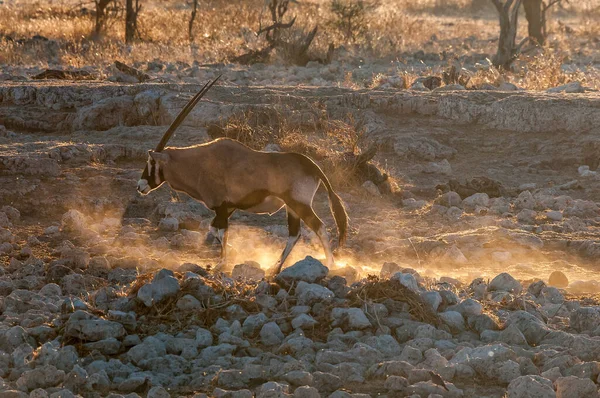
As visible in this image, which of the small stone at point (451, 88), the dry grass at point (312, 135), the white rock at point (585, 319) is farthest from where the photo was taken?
the small stone at point (451, 88)

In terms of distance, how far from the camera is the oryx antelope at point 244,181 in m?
6.83

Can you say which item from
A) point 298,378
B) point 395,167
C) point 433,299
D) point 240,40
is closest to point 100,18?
point 240,40

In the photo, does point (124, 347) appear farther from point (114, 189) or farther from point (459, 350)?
point (114, 189)

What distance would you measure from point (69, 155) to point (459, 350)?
6.18 metres

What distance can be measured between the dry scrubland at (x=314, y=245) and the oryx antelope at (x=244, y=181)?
408 mm

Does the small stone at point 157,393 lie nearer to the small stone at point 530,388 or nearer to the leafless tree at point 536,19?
the small stone at point 530,388

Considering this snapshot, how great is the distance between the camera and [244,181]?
6.90 meters

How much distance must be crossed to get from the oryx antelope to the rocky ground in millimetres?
404

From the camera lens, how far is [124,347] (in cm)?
521

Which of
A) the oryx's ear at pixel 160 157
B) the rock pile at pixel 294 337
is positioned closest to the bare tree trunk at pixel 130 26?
the oryx's ear at pixel 160 157

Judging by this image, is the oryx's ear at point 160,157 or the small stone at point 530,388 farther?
the oryx's ear at point 160,157

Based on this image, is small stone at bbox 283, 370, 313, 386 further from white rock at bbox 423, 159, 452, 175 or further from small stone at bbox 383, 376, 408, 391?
white rock at bbox 423, 159, 452, 175

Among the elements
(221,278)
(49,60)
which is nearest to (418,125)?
(221,278)

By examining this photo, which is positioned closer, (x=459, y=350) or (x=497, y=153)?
(x=459, y=350)
